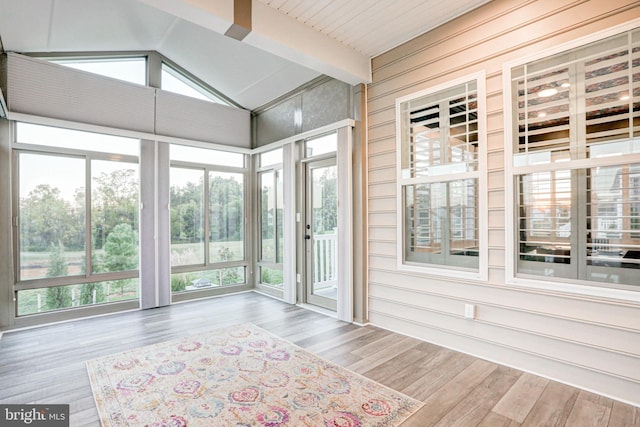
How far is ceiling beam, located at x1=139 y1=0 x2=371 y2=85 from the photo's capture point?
8.29 feet

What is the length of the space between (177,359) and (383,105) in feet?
11.1

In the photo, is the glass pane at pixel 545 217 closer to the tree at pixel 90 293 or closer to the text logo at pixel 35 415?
the text logo at pixel 35 415

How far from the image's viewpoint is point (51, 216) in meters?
3.96

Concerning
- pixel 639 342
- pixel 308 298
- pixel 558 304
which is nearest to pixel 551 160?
pixel 558 304

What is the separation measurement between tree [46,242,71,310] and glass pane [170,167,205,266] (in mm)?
1289

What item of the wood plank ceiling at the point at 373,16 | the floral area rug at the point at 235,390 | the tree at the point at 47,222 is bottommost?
the floral area rug at the point at 235,390

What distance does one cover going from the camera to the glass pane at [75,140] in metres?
3.81

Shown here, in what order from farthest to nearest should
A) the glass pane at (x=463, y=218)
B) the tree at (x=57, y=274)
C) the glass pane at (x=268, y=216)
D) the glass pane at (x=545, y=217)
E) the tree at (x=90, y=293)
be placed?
the glass pane at (x=268, y=216) < the tree at (x=90, y=293) < the tree at (x=57, y=274) < the glass pane at (x=463, y=218) < the glass pane at (x=545, y=217)

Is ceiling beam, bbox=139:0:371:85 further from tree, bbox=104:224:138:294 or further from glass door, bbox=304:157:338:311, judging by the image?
tree, bbox=104:224:138:294

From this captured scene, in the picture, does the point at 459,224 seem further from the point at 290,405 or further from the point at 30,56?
the point at 30,56

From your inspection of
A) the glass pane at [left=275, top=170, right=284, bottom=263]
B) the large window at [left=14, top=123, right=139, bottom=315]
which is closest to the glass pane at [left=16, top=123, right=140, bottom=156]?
the large window at [left=14, top=123, right=139, bottom=315]

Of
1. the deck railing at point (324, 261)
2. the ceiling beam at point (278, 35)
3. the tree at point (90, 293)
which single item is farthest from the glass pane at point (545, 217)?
the tree at point (90, 293)

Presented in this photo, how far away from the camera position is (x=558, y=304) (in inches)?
98.1

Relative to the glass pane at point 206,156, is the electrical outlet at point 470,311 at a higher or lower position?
lower
